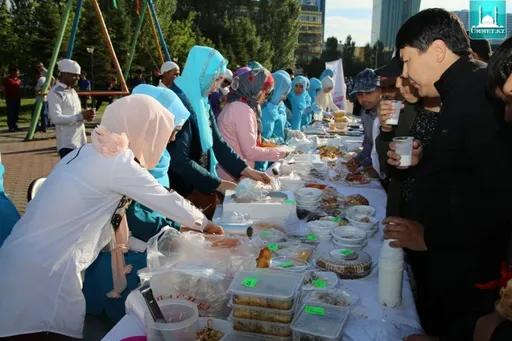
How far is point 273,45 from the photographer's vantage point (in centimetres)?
3884

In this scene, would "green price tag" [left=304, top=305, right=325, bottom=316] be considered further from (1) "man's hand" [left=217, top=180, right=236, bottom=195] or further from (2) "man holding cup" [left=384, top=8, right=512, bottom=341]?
(1) "man's hand" [left=217, top=180, right=236, bottom=195]

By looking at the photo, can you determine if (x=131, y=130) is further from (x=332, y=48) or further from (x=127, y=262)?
(x=332, y=48)

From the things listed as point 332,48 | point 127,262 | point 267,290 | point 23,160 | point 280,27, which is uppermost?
point 280,27

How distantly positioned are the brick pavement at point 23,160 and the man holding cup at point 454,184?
185 inches

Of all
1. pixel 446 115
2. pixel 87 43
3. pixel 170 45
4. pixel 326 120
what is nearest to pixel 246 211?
pixel 446 115

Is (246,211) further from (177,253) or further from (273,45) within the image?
(273,45)

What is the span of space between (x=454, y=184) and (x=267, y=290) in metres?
0.82

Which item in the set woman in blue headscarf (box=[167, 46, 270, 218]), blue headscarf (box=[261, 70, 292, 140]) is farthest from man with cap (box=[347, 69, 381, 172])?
blue headscarf (box=[261, 70, 292, 140])

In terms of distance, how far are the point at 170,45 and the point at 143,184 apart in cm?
1954

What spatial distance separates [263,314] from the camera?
4.14 ft

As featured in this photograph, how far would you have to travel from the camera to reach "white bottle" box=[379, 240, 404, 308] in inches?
56.9

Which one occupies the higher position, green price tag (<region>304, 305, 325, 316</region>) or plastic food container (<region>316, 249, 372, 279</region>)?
green price tag (<region>304, 305, 325, 316</region>)

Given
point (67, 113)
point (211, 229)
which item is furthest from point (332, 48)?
point (211, 229)

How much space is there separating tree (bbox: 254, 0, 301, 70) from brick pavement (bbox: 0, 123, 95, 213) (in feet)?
98.8
